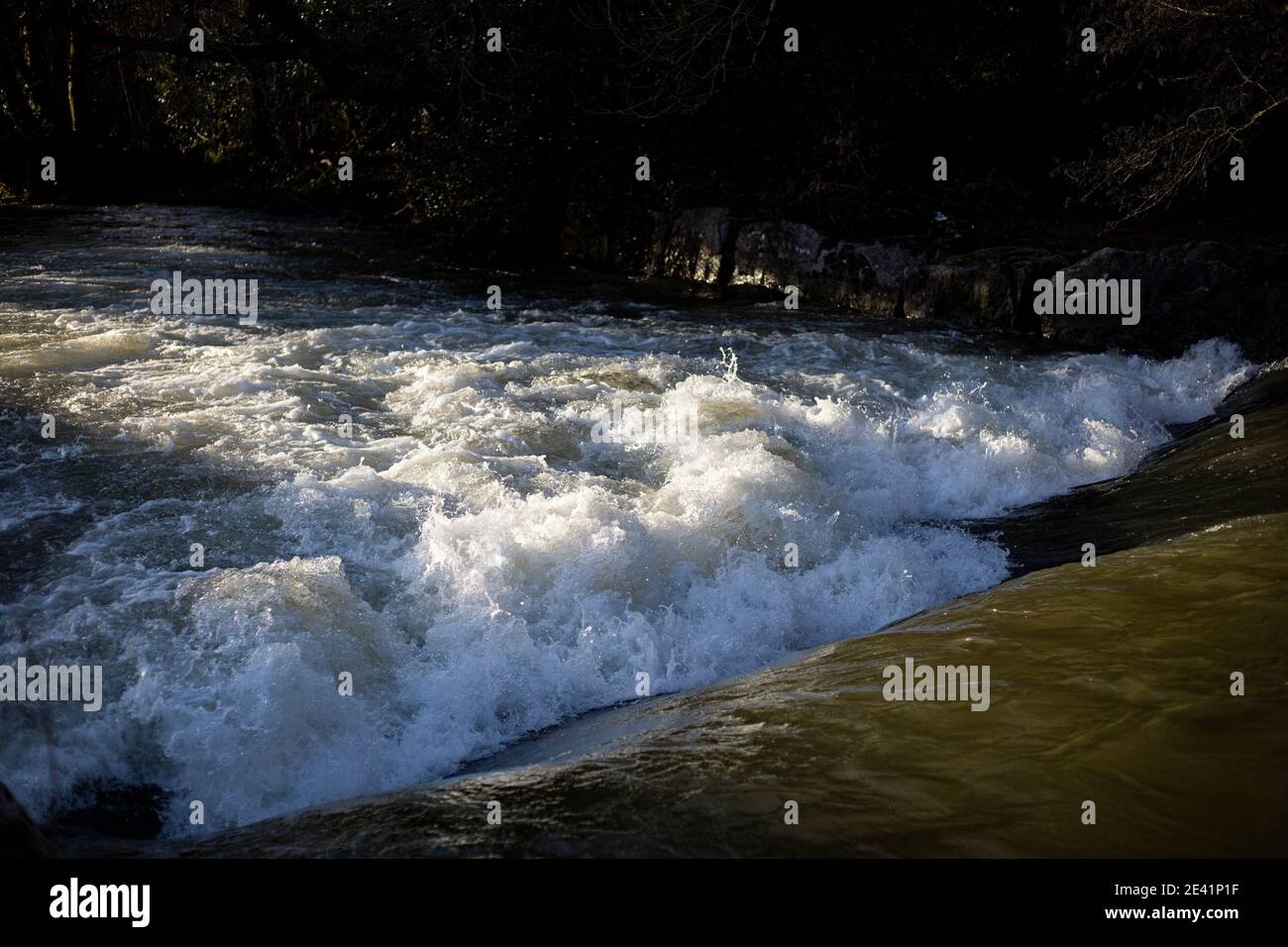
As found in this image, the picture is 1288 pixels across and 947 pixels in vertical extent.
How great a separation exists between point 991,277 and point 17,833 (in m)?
10.3

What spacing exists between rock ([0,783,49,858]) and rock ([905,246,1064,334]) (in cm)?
984

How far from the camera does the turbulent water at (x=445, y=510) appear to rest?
13.9 ft

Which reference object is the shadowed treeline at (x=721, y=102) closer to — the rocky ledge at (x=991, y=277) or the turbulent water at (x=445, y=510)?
the rocky ledge at (x=991, y=277)

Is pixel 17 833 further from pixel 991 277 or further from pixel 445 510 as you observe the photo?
pixel 991 277

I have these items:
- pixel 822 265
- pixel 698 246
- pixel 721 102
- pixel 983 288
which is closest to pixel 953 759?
pixel 983 288

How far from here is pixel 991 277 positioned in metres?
11.2

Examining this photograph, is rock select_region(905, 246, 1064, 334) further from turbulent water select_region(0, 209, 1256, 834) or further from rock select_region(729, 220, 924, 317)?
turbulent water select_region(0, 209, 1256, 834)

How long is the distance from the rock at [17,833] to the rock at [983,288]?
9.84 m

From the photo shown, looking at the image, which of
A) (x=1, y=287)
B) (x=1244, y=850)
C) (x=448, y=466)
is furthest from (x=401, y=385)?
(x=1244, y=850)

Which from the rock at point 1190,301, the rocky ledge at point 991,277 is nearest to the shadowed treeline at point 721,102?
the rocky ledge at point 991,277
